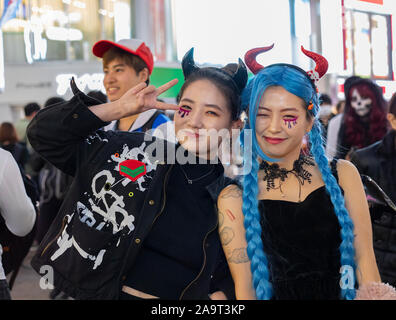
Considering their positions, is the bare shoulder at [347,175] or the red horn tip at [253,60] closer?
the bare shoulder at [347,175]

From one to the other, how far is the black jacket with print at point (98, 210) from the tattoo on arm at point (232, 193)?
4cm

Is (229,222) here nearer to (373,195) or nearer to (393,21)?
(373,195)

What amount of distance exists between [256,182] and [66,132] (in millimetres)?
834

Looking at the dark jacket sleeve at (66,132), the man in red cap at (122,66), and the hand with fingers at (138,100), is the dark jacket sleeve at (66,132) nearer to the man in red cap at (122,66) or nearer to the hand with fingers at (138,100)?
the hand with fingers at (138,100)

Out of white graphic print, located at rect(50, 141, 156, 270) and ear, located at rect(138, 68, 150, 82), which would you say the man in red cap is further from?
white graphic print, located at rect(50, 141, 156, 270)

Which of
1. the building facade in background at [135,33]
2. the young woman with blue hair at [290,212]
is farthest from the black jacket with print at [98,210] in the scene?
the building facade in background at [135,33]

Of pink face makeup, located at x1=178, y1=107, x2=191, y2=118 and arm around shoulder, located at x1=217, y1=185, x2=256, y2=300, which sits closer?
arm around shoulder, located at x1=217, y1=185, x2=256, y2=300

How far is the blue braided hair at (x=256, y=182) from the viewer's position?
2195 mm

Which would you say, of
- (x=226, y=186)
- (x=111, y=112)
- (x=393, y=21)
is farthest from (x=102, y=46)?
(x=393, y=21)

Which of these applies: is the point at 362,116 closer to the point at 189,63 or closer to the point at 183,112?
the point at 189,63

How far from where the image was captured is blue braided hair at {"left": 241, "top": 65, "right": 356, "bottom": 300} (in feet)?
7.20

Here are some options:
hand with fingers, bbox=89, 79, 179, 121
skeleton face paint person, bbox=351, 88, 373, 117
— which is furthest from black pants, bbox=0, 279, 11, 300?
skeleton face paint person, bbox=351, 88, 373, 117

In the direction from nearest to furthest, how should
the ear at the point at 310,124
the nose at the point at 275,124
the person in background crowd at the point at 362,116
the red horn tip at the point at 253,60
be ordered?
the nose at the point at 275,124 < the ear at the point at 310,124 < the red horn tip at the point at 253,60 < the person in background crowd at the point at 362,116
